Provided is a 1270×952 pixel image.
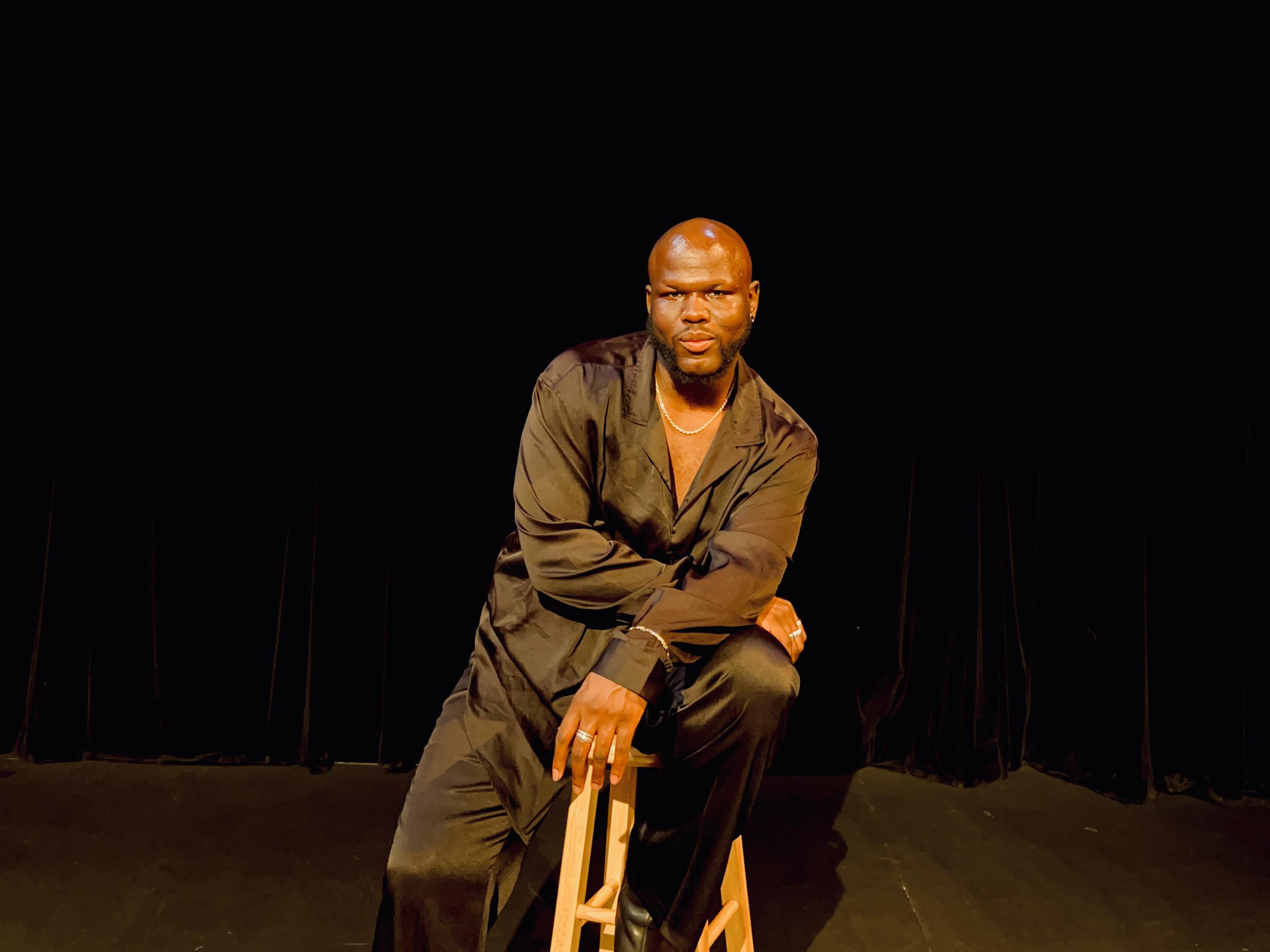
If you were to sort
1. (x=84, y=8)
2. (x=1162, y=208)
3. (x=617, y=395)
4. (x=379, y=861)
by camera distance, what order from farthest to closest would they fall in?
(x=1162, y=208), (x=84, y=8), (x=379, y=861), (x=617, y=395)

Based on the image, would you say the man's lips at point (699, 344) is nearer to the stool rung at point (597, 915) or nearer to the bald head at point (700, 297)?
the bald head at point (700, 297)

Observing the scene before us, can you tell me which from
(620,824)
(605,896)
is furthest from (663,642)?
(605,896)

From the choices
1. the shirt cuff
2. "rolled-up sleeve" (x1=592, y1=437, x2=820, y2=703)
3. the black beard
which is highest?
the black beard

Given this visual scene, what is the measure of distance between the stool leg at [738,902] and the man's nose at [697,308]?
1.00 metres

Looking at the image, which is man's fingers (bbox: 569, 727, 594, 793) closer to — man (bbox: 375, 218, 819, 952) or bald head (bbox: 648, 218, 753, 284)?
man (bbox: 375, 218, 819, 952)

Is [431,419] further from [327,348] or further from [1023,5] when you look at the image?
[1023,5]

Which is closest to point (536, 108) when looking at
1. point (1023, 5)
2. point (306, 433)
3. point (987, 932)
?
point (306, 433)

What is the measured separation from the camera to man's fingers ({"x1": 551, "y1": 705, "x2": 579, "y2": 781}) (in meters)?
1.60

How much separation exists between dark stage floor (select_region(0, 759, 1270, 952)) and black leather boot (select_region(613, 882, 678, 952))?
0.62 meters

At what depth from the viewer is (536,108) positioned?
2875 millimetres

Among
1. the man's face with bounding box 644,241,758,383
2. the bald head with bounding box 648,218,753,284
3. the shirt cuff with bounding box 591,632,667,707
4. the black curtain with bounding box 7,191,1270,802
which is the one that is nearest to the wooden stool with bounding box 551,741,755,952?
the shirt cuff with bounding box 591,632,667,707

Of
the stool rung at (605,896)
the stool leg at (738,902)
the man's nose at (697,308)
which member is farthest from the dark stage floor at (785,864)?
the man's nose at (697,308)

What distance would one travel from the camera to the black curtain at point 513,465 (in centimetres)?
305

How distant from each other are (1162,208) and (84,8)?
3304 millimetres
